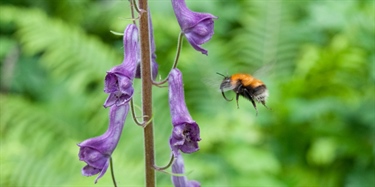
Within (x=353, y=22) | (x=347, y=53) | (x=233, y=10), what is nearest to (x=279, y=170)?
(x=347, y=53)

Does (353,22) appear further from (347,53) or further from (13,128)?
(13,128)

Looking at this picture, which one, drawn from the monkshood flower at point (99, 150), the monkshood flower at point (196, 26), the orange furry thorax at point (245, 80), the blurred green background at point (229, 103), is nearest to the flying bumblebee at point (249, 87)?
the orange furry thorax at point (245, 80)

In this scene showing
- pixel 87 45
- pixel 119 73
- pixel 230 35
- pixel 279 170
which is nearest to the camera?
pixel 119 73

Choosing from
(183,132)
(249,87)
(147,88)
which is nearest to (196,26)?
(147,88)

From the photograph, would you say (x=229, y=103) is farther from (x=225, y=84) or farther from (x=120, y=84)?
(x=120, y=84)

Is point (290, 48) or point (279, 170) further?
point (290, 48)

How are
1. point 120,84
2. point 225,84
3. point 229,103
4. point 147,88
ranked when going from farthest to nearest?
point 229,103
point 225,84
point 147,88
point 120,84

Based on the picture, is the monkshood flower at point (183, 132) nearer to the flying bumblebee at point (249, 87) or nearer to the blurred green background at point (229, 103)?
the flying bumblebee at point (249, 87)
